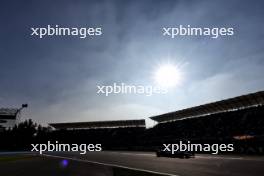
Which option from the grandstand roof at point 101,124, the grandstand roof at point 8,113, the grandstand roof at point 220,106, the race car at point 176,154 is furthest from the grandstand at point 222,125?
the grandstand roof at point 8,113

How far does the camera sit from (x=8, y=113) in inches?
2024

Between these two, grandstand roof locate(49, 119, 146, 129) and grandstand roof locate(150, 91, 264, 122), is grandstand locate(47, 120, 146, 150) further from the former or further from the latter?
grandstand roof locate(150, 91, 264, 122)

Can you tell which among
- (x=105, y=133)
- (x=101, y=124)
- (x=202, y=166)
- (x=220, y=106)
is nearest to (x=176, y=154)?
(x=202, y=166)

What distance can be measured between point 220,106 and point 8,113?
3578 cm

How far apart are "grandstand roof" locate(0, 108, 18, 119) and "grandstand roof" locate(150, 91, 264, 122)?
3397cm

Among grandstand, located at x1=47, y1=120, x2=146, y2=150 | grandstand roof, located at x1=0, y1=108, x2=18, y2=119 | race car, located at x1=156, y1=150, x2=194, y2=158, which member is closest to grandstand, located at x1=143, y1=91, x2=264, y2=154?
grandstand, located at x1=47, y1=120, x2=146, y2=150

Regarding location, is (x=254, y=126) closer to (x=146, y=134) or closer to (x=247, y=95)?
(x=247, y=95)

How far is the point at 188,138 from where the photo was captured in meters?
63.6

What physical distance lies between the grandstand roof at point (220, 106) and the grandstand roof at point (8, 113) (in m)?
34.0

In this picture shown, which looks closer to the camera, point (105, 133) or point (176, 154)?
point (176, 154)

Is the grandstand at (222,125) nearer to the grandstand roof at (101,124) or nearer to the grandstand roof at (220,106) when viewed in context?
the grandstand roof at (220,106)

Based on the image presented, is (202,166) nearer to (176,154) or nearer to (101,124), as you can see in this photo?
(176,154)

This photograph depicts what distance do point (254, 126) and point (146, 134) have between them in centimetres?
3681

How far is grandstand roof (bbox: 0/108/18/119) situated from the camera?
167 ft
